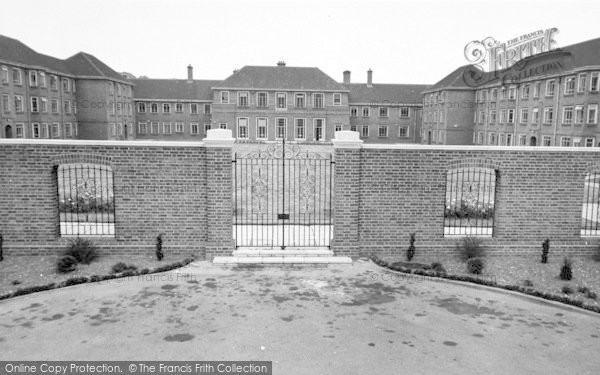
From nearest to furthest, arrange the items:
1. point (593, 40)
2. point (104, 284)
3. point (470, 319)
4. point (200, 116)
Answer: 1. point (470, 319)
2. point (104, 284)
3. point (593, 40)
4. point (200, 116)

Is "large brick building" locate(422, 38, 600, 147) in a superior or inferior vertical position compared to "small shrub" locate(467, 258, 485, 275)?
superior

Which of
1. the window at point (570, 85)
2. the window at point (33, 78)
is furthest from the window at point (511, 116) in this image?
the window at point (33, 78)

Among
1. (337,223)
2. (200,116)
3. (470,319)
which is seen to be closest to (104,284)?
(337,223)

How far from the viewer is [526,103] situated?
141ft

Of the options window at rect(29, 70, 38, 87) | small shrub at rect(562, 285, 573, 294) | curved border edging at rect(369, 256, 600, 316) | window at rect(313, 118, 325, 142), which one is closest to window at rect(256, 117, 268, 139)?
window at rect(313, 118, 325, 142)

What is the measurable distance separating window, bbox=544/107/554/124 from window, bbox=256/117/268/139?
105 feet

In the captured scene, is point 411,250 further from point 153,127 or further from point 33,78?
point 153,127

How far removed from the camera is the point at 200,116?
6397 cm

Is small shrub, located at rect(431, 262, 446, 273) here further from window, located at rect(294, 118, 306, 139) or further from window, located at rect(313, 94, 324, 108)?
window, located at rect(313, 94, 324, 108)

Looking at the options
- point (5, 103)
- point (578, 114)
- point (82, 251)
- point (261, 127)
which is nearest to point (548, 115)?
point (578, 114)

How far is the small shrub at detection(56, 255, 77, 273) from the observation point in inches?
425

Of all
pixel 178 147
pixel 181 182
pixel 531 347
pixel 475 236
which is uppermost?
pixel 178 147

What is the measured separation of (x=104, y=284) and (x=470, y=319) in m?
7.33

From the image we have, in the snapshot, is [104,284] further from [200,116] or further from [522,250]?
[200,116]
